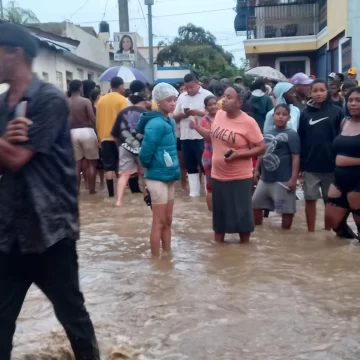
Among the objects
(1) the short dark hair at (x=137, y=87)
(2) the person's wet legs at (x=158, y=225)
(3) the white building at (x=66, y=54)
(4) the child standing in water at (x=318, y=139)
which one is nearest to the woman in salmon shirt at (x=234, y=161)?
(2) the person's wet legs at (x=158, y=225)

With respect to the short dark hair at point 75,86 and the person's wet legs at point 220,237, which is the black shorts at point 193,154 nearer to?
the short dark hair at point 75,86

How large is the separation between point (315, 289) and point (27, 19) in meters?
24.8

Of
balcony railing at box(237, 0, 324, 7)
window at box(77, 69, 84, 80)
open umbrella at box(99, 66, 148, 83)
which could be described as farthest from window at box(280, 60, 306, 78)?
open umbrella at box(99, 66, 148, 83)

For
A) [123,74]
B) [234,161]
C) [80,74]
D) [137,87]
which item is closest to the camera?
[234,161]

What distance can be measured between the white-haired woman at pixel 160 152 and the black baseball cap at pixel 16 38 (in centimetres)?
292

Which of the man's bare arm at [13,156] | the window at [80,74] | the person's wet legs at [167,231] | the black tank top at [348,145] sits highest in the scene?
the window at [80,74]

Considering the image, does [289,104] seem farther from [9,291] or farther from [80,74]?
[80,74]

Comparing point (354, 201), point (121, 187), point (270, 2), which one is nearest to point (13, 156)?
point (354, 201)

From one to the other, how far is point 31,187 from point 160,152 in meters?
3.07

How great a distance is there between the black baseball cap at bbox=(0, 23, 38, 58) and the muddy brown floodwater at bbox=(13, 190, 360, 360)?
186 cm

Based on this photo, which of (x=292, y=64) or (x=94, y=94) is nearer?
(x=94, y=94)

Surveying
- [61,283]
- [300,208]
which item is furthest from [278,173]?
[61,283]

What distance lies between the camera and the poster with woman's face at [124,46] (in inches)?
762

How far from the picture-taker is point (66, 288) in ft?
11.1
